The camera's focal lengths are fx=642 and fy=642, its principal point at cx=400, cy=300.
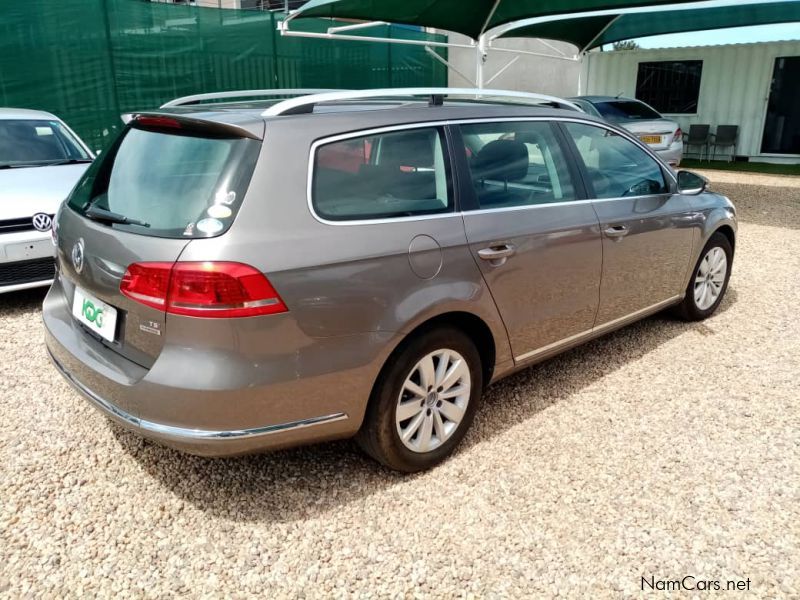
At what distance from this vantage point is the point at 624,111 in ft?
39.1

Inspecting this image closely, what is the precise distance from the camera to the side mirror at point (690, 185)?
4336mm

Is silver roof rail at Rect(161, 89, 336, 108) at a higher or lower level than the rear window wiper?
higher

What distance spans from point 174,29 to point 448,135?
31.1 feet

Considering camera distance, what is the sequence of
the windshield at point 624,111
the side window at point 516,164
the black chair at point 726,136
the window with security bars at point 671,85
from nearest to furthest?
the side window at point 516,164, the windshield at point 624,111, the black chair at point 726,136, the window with security bars at point 671,85

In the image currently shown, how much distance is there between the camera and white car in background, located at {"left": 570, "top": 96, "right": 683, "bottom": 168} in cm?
1133

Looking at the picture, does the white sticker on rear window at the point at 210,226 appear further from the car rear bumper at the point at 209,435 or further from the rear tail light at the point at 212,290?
the car rear bumper at the point at 209,435

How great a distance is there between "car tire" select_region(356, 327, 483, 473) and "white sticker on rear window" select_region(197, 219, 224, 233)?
884 mm

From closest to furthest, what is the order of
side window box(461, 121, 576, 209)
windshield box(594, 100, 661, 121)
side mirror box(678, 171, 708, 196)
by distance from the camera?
side window box(461, 121, 576, 209) → side mirror box(678, 171, 708, 196) → windshield box(594, 100, 661, 121)

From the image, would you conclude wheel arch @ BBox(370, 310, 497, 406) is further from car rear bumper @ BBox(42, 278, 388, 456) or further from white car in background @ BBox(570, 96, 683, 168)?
white car in background @ BBox(570, 96, 683, 168)

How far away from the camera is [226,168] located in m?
2.39

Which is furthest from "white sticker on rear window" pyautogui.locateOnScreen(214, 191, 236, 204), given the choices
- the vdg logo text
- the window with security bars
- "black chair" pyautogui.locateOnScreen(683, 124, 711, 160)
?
the window with security bars

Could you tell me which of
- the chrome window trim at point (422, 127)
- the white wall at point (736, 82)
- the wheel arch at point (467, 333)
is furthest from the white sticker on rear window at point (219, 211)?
the white wall at point (736, 82)

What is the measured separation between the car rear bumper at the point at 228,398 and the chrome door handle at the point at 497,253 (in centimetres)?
70

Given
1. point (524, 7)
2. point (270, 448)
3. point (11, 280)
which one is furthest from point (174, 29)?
point (270, 448)
